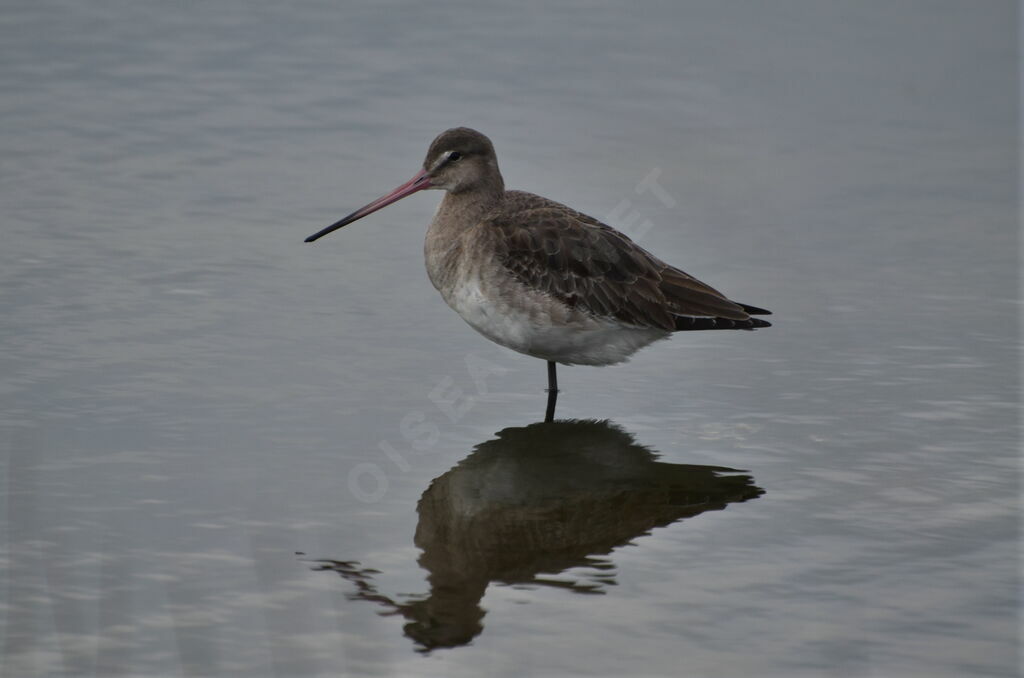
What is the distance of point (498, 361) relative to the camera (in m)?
9.84

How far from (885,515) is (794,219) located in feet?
15.1

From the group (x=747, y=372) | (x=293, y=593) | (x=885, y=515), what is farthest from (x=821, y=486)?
(x=293, y=593)

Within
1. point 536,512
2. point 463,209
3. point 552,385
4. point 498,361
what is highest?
point 463,209

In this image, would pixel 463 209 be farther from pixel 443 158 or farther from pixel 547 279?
pixel 547 279

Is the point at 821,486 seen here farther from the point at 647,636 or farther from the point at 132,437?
the point at 132,437

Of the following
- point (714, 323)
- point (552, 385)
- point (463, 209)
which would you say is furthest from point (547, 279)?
point (714, 323)

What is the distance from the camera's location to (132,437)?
7938mm

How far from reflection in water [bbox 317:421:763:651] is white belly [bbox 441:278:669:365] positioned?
49cm

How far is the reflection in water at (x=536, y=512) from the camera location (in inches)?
257

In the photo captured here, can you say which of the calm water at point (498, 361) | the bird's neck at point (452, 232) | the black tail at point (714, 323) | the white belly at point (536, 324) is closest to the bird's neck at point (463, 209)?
the bird's neck at point (452, 232)

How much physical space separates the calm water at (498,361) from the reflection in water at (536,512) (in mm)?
23

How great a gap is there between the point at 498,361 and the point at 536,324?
1032 millimetres

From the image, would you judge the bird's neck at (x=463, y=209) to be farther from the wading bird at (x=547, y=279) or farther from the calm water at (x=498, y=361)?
the calm water at (x=498, y=361)

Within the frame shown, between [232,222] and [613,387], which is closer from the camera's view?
[613,387]
